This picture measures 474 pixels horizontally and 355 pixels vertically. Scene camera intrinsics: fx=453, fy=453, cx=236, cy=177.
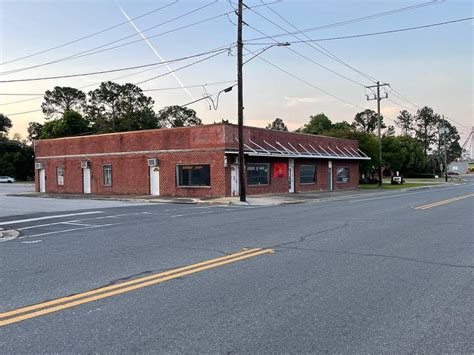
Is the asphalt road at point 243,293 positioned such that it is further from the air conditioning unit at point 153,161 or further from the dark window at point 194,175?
the air conditioning unit at point 153,161

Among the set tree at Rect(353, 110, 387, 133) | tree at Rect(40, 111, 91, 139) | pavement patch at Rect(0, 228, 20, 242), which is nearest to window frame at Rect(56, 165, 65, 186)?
pavement patch at Rect(0, 228, 20, 242)

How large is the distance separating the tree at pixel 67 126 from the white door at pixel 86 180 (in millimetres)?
41681

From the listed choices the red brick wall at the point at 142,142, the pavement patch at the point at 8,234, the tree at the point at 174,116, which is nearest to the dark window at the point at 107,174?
the red brick wall at the point at 142,142

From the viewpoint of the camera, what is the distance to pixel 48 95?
95.8 metres

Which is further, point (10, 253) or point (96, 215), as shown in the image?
point (96, 215)

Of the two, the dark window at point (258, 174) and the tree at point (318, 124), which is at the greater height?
the tree at point (318, 124)

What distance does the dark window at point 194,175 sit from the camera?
29844 mm

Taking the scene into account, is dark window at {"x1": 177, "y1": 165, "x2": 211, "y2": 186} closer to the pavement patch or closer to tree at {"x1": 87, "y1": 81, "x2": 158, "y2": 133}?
the pavement patch

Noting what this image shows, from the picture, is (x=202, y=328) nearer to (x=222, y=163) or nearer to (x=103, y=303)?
(x=103, y=303)

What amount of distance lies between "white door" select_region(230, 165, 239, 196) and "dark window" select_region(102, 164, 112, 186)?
11546 millimetres

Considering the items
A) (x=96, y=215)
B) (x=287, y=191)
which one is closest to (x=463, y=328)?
(x=96, y=215)

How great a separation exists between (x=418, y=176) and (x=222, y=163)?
79102 mm

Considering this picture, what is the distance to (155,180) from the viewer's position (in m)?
32.8

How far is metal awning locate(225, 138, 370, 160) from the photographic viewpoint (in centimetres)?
3009
